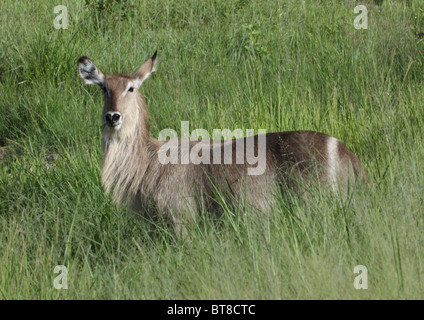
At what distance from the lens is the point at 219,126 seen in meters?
5.15

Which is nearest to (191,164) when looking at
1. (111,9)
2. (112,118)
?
(112,118)

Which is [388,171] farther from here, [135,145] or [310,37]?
[310,37]

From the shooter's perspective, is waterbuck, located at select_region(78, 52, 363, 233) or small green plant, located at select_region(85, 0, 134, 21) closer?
waterbuck, located at select_region(78, 52, 363, 233)

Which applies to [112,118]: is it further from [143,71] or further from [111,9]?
[111,9]

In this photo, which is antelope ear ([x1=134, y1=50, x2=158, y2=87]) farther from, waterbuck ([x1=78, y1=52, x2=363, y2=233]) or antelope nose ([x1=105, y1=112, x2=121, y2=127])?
antelope nose ([x1=105, y1=112, x2=121, y2=127])

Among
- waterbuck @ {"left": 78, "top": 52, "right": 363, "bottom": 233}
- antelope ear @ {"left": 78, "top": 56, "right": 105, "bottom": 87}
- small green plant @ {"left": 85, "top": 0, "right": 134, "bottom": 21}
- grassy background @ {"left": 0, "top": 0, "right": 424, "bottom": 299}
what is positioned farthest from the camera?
small green plant @ {"left": 85, "top": 0, "right": 134, "bottom": 21}

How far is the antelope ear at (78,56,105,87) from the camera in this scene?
4398mm

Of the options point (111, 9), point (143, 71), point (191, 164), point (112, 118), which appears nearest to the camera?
point (112, 118)

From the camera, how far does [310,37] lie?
683 cm

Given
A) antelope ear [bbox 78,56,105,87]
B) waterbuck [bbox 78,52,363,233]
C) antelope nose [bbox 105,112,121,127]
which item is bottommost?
waterbuck [bbox 78,52,363,233]

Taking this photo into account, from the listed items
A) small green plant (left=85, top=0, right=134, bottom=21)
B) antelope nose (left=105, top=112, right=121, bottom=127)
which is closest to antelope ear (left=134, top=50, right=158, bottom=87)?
antelope nose (left=105, top=112, right=121, bottom=127)

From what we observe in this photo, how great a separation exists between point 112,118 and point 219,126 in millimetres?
1248

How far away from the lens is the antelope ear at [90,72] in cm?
440
